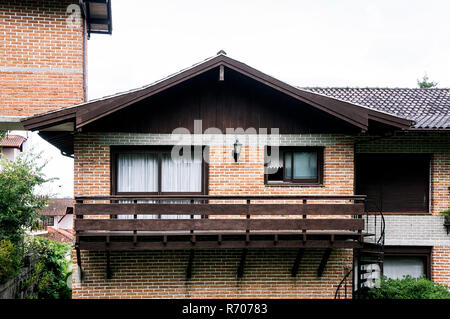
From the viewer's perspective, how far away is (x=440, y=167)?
11.6m

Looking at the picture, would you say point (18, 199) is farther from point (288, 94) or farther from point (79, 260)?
point (288, 94)

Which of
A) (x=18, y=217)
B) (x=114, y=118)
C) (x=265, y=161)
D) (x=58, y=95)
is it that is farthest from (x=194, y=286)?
(x=58, y=95)

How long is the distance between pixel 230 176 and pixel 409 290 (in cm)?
495

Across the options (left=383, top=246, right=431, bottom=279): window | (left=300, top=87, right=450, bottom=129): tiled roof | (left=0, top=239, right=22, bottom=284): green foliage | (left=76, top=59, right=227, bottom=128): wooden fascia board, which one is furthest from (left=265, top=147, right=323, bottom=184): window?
(left=0, top=239, right=22, bottom=284): green foliage

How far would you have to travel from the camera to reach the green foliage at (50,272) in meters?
13.0

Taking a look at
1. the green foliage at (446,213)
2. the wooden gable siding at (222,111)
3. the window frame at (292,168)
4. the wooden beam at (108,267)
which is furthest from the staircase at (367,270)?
the wooden beam at (108,267)

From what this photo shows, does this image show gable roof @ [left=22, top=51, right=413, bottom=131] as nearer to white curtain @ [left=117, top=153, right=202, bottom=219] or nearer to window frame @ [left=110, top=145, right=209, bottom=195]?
window frame @ [left=110, top=145, right=209, bottom=195]

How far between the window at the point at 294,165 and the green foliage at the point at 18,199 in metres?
6.63

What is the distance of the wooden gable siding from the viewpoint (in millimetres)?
10031

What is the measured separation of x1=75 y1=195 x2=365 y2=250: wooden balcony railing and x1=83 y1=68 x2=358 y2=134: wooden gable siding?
1.77 metres

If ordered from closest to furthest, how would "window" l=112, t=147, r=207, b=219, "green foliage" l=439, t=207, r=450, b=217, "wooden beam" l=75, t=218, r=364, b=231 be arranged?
"wooden beam" l=75, t=218, r=364, b=231
"window" l=112, t=147, r=207, b=219
"green foliage" l=439, t=207, r=450, b=217

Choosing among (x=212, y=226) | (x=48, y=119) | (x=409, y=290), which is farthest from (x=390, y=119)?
(x=48, y=119)

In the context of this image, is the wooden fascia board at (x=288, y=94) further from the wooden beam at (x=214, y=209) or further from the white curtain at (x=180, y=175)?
the wooden beam at (x=214, y=209)

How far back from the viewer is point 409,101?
13406mm
